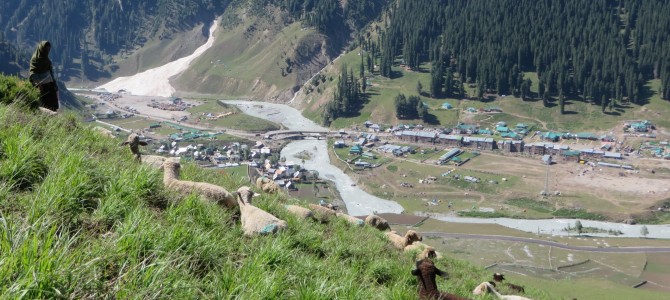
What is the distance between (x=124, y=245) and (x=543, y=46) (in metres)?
124

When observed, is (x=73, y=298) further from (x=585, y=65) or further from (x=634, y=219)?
(x=585, y=65)

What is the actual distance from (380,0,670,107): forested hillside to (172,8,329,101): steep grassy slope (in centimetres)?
2846

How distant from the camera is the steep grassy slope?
146m

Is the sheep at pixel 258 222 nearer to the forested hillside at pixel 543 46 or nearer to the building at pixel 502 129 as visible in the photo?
the building at pixel 502 129

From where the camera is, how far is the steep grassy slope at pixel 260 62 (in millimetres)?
146375

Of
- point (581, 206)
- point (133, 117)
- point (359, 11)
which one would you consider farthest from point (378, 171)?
point (359, 11)

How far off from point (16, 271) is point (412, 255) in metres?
9.97

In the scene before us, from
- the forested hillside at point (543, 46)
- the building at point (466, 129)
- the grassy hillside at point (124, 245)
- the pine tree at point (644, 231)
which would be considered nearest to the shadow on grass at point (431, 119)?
the building at point (466, 129)

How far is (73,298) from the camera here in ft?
10.7

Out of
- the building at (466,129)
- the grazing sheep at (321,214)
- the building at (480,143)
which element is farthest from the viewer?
the building at (466,129)

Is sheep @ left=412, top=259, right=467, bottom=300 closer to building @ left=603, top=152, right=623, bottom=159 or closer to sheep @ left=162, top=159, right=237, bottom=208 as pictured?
sheep @ left=162, top=159, right=237, bottom=208

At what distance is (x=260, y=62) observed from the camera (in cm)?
15788

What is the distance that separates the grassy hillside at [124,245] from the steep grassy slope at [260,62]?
436ft

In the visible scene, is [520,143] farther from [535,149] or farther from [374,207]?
[374,207]
